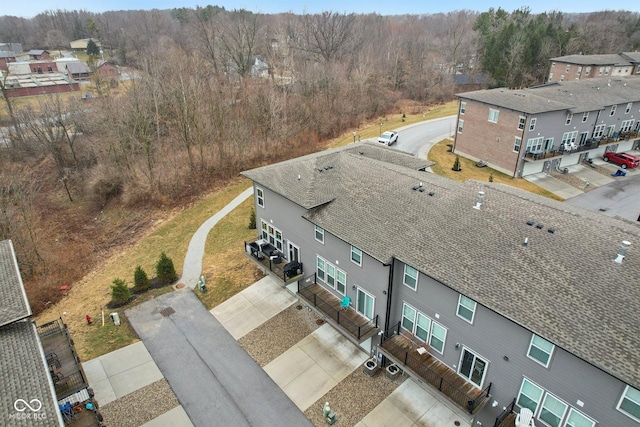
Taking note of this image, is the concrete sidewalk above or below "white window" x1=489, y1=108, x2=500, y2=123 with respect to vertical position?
below

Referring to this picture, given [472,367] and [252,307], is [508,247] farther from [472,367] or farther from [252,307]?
[252,307]

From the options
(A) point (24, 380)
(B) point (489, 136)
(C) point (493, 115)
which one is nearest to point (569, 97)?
(C) point (493, 115)

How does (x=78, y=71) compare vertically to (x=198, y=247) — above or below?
above

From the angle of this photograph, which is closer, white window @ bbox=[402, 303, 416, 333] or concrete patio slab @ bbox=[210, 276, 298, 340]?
white window @ bbox=[402, 303, 416, 333]

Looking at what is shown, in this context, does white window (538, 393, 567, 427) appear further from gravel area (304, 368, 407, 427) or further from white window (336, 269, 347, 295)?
white window (336, 269, 347, 295)

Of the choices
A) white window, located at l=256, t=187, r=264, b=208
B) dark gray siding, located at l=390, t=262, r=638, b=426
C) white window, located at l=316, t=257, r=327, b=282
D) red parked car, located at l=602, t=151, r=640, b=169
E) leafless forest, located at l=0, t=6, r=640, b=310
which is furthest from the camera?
red parked car, located at l=602, t=151, r=640, b=169

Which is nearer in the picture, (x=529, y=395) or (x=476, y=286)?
(x=529, y=395)

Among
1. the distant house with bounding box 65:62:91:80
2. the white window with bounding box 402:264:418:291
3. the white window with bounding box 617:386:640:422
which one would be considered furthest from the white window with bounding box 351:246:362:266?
the distant house with bounding box 65:62:91:80

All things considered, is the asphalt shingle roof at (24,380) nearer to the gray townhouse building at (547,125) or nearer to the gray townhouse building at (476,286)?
the gray townhouse building at (476,286)
